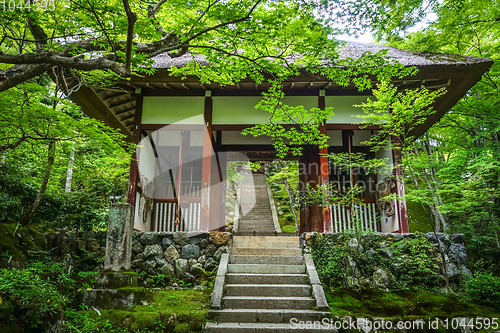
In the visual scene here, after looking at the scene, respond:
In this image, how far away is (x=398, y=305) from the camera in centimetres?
565

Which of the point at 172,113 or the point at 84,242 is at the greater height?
the point at 172,113

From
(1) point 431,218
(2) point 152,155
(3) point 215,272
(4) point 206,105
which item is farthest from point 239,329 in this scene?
(1) point 431,218

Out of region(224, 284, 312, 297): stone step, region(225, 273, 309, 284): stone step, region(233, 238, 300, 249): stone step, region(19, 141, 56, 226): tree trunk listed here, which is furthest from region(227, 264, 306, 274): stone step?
region(19, 141, 56, 226): tree trunk

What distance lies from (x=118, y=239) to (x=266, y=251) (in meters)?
3.26

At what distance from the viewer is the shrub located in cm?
578

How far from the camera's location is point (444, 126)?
31.5 feet

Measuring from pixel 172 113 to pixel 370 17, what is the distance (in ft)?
18.1

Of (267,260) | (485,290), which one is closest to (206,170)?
(267,260)

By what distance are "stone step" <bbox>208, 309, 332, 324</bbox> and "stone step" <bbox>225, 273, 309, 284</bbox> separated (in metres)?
0.99

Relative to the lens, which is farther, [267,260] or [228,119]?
[228,119]

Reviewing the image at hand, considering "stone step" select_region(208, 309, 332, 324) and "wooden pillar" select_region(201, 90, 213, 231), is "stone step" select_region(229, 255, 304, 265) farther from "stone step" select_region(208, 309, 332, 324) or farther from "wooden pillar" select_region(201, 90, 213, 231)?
"stone step" select_region(208, 309, 332, 324)

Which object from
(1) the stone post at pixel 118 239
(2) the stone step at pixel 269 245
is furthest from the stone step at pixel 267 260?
(1) the stone post at pixel 118 239

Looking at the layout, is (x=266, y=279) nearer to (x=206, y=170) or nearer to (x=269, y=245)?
(x=269, y=245)

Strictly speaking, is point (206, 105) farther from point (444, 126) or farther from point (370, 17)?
point (444, 126)
